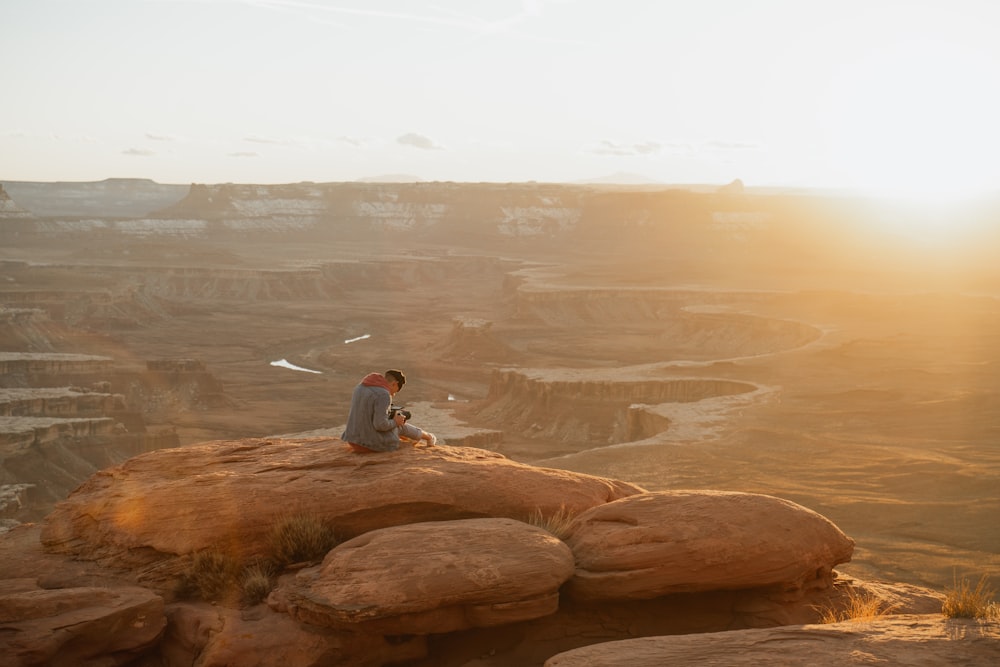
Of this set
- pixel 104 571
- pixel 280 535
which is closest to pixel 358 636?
pixel 280 535

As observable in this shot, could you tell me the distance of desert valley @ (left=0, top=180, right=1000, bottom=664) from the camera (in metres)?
33.1

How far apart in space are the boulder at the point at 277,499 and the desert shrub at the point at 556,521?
0.10 m

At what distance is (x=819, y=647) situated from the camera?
952 centimetres

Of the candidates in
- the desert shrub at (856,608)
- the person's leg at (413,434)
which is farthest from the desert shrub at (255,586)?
the desert shrub at (856,608)

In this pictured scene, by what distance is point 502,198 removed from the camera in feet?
591

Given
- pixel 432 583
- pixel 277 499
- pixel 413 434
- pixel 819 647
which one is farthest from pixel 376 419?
pixel 819 647

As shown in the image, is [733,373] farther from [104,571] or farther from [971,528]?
[104,571]

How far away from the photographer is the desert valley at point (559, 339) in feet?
109

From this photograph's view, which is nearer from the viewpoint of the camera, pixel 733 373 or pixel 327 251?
pixel 733 373

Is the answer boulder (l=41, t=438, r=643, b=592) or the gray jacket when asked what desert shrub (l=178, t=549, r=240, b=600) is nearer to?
boulder (l=41, t=438, r=643, b=592)

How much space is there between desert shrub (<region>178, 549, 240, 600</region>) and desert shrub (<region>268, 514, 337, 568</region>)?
51 centimetres

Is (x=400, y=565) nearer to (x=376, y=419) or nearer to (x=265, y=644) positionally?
(x=265, y=644)

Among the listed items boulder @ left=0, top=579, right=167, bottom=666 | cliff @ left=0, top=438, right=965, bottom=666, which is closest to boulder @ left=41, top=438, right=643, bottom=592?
cliff @ left=0, top=438, right=965, bottom=666

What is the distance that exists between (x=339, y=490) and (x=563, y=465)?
62.2 feet
